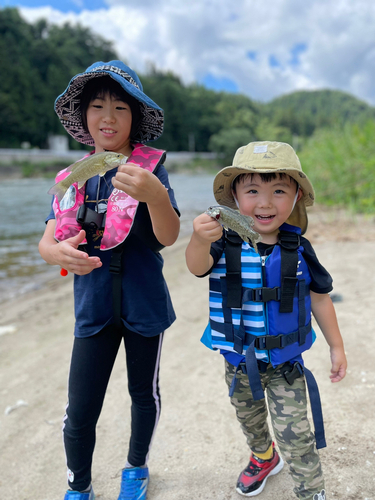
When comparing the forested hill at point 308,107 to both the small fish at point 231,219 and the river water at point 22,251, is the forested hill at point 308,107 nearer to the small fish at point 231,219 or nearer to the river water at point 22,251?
the river water at point 22,251

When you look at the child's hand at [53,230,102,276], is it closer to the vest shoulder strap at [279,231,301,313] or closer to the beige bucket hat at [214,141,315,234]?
the beige bucket hat at [214,141,315,234]

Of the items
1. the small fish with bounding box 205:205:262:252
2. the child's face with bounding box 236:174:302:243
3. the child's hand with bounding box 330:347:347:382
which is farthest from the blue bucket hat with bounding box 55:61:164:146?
the child's hand with bounding box 330:347:347:382

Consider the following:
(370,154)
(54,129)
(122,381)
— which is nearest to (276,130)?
(54,129)

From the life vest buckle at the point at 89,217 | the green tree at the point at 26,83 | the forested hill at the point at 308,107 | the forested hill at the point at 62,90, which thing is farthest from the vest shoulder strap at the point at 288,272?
the forested hill at the point at 308,107

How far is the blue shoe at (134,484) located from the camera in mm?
2207

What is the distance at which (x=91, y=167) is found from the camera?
1.72 meters

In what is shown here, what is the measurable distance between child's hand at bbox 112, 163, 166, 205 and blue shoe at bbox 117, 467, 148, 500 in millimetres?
1698

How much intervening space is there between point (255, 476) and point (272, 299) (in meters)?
1.11

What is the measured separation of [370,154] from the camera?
986cm

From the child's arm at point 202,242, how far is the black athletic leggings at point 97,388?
55cm

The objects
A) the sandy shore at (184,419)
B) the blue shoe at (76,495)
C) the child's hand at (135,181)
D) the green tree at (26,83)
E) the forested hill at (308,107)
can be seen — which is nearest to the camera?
the child's hand at (135,181)

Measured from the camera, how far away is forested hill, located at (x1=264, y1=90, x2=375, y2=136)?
115 meters

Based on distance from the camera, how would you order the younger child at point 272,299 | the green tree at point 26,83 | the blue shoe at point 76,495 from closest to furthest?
1. the younger child at point 272,299
2. the blue shoe at point 76,495
3. the green tree at point 26,83

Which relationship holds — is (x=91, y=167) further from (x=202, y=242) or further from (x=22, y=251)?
(x=22, y=251)
